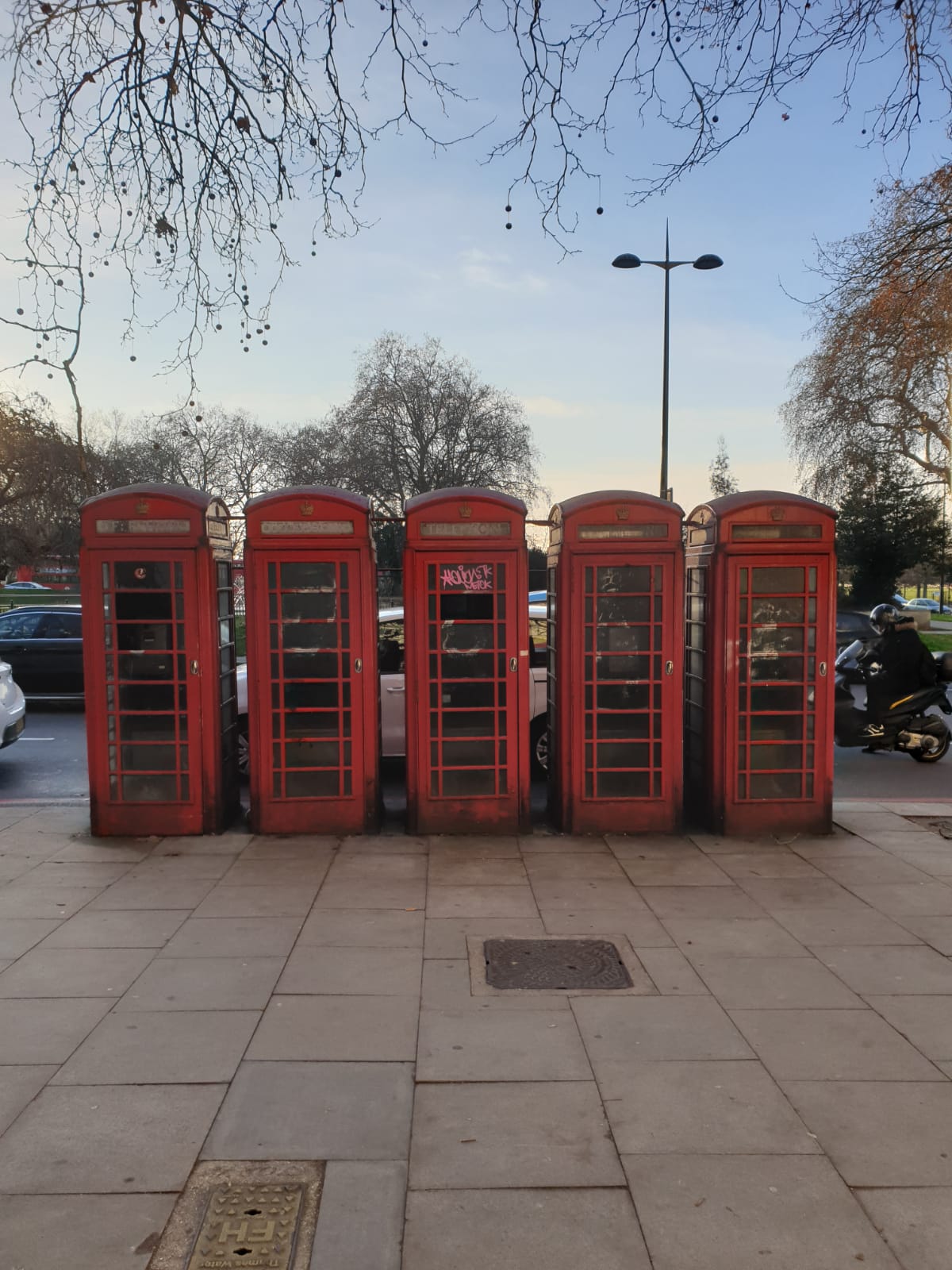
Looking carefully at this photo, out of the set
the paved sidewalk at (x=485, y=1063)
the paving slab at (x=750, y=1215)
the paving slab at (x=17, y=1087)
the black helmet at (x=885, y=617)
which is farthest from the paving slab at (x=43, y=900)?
the black helmet at (x=885, y=617)

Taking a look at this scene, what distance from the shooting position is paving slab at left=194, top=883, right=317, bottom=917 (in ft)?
17.2

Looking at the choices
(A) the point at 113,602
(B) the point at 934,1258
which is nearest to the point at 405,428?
(A) the point at 113,602

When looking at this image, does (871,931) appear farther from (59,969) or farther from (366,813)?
(59,969)

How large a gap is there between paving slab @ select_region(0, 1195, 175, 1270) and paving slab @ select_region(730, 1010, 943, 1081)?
7.46 feet

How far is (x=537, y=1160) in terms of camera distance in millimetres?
2951

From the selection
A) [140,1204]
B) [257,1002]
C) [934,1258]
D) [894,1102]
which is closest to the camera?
[934,1258]

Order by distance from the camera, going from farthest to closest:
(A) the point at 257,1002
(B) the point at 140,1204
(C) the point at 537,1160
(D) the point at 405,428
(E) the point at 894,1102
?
(D) the point at 405,428
(A) the point at 257,1002
(E) the point at 894,1102
(C) the point at 537,1160
(B) the point at 140,1204

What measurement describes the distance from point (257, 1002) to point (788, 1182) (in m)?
2.31

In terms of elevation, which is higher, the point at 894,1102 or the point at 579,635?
the point at 579,635

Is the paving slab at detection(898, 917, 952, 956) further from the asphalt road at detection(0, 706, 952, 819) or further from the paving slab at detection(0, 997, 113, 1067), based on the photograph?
the asphalt road at detection(0, 706, 952, 819)

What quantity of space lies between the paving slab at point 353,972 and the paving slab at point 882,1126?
5.84 ft

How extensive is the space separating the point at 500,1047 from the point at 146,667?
414 cm

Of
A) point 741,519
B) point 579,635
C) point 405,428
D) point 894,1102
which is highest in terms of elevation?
point 405,428

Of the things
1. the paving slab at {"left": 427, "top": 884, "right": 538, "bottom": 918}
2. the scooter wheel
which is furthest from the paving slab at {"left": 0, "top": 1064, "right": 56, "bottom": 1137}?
the scooter wheel
